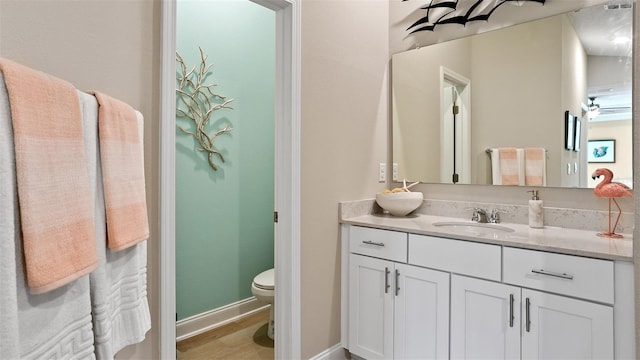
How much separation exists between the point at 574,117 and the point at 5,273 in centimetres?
233

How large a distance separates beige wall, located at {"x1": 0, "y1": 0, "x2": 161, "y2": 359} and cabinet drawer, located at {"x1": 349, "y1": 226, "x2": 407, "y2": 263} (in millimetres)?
1124

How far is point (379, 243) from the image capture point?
199cm

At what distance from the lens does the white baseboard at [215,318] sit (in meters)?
2.54

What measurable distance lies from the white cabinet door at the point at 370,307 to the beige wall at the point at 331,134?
113 mm

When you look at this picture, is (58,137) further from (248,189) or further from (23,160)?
(248,189)

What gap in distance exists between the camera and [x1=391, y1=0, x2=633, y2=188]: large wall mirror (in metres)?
1.79

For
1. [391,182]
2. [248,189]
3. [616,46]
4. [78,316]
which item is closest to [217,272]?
[248,189]

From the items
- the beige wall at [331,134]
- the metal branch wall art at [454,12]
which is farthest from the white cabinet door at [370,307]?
the metal branch wall art at [454,12]

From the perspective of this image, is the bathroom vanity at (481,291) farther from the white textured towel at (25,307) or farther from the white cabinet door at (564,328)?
the white textured towel at (25,307)

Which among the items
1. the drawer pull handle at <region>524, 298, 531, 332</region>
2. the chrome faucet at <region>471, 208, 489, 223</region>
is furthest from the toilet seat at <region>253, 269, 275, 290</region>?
the drawer pull handle at <region>524, 298, 531, 332</region>

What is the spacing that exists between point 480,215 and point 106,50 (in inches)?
79.1

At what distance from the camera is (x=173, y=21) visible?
1.36 meters

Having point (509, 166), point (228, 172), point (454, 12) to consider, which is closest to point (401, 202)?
point (509, 166)

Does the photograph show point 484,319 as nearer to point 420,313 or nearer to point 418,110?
point 420,313
